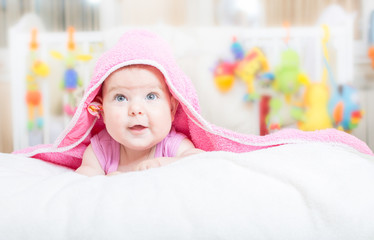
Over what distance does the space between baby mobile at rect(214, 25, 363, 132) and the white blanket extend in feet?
4.37

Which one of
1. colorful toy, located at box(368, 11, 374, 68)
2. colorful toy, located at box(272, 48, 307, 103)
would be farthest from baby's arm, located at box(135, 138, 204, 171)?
colorful toy, located at box(368, 11, 374, 68)

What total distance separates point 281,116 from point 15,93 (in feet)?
4.20

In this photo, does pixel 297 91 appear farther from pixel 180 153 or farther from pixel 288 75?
pixel 180 153

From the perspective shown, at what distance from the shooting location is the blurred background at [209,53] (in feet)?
6.61

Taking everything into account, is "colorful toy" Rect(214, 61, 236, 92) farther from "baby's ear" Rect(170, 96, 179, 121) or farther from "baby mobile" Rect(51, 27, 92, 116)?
"baby's ear" Rect(170, 96, 179, 121)

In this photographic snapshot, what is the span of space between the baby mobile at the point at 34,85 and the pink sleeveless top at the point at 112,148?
1.02 meters

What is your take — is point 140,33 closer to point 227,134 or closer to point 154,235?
point 227,134

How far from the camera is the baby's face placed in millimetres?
948

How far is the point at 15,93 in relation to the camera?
6.73 feet

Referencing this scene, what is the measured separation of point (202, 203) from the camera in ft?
2.06

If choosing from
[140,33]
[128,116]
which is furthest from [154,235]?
[140,33]

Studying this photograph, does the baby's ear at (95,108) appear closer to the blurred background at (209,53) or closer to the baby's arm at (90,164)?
the baby's arm at (90,164)

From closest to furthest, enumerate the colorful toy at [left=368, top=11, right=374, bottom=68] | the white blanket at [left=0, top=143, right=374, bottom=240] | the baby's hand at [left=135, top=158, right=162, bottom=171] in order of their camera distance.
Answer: the white blanket at [left=0, top=143, right=374, bottom=240] → the baby's hand at [left=135, top=158, right=162, bottom=171] → the colorful toy at [left=368, top=11, right=374, bottom=68]

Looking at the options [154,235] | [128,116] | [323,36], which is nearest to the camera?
[154,235]
